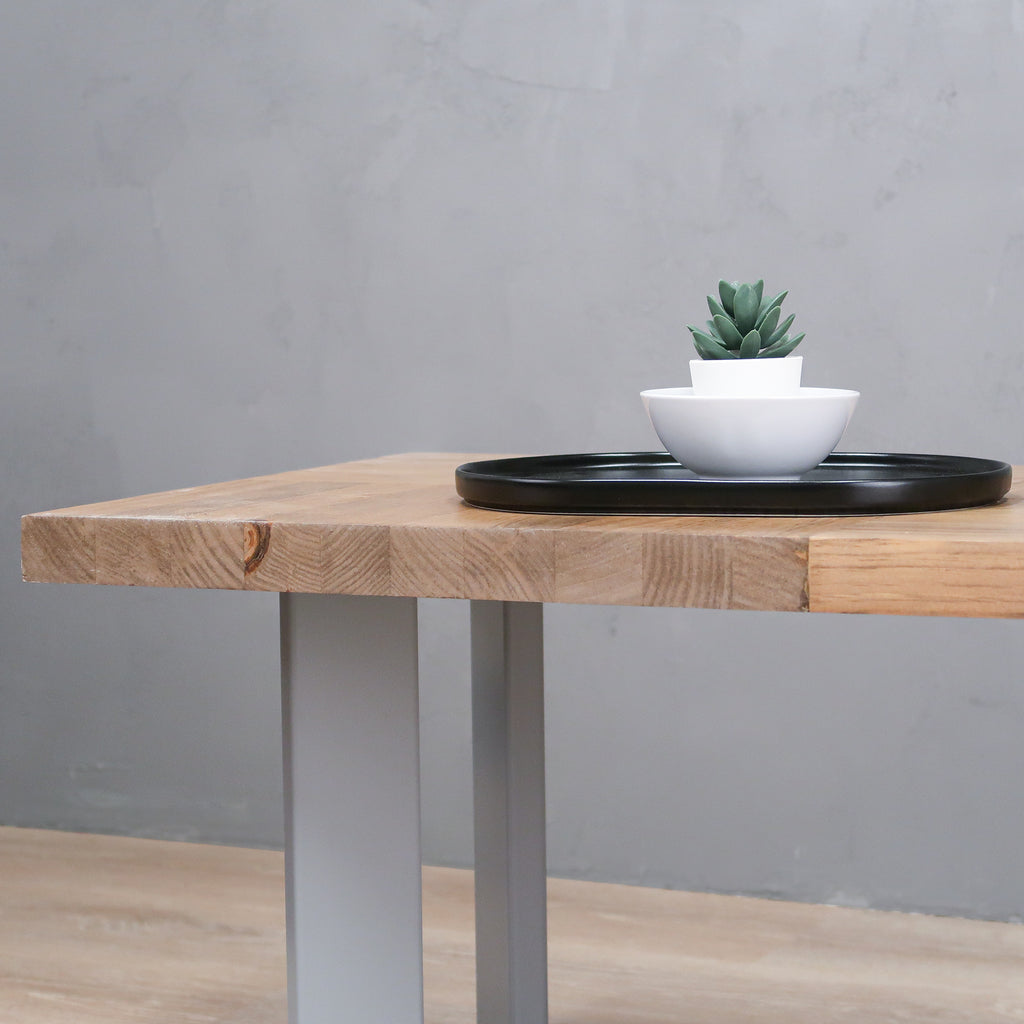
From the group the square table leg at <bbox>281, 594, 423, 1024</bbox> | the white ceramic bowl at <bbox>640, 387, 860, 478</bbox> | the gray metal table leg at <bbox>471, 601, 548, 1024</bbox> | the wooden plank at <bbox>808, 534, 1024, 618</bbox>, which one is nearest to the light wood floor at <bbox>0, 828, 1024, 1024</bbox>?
the gray metal table leg at <bbox>471, 601, 548, 1024</bbox>

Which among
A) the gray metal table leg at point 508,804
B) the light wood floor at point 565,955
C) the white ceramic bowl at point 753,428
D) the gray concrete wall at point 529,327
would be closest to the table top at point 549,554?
the white ceramic bowl at point 753,428

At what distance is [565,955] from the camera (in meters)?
1.89

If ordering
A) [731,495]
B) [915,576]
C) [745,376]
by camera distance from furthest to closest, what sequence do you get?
[745,376]
[731,495]
[915,576]

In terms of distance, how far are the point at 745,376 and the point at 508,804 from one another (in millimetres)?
571

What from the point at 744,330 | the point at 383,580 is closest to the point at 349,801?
the point at 383,580

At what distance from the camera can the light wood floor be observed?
1704mm

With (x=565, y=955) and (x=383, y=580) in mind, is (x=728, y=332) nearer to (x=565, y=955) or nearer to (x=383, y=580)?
(x=383, y=580)

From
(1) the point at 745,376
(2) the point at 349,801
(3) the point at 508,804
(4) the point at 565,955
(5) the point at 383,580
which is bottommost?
(4) the point at 565,955

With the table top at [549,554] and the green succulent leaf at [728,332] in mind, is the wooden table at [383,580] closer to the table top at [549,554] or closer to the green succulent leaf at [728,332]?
the table top at [549,554]

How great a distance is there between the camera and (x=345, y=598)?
0.90 meters

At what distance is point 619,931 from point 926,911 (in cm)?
47

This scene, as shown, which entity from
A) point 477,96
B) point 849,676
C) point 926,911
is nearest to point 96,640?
point 477,96

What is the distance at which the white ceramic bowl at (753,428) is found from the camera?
0.91 metres

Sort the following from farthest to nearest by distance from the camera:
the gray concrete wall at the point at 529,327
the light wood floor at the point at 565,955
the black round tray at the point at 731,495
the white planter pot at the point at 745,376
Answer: the gray concrete wall at the point at 529,327 → the light wood floor at the point at 565,955 → the white planter pot at the point at 745,376 → the black round tray at the point at 731,495
